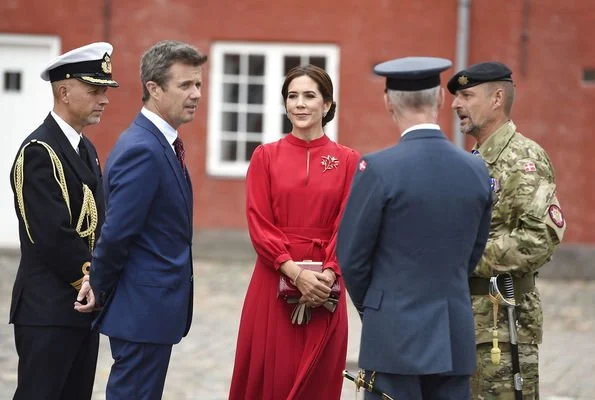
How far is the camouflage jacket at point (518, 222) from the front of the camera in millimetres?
5824

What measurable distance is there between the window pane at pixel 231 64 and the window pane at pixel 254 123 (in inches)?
23.3

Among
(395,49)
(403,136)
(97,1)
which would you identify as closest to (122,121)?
(97,1)

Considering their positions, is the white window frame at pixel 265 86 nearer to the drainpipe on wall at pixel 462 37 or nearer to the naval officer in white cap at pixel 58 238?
the drainpipe on wall at pixel 462 37

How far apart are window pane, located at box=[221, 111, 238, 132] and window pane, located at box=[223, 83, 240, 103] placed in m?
0.17

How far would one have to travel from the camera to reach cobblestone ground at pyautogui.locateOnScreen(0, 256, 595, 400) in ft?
28.3

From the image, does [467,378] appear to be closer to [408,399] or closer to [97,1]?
[408,399]

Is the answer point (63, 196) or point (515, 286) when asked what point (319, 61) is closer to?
point (515, 286)

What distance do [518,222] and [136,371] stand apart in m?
1.95

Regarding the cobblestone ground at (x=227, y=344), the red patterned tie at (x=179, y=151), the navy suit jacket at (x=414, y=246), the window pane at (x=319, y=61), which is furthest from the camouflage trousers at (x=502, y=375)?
the window pane at (x=319, y=61)

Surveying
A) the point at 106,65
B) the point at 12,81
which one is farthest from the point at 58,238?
the point at 12,81

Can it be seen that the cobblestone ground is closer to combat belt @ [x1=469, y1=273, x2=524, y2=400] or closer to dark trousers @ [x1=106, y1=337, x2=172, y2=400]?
combat belt @ [x1=469, y1=273, x2=524, y2=400]

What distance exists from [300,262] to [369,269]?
117cm

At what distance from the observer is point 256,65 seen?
15.8 metres

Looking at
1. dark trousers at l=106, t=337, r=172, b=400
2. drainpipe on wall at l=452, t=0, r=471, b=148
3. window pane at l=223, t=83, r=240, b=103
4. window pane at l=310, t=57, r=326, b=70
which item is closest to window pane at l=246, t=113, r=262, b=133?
window pane at l=223, t=83, r=240, b=103
